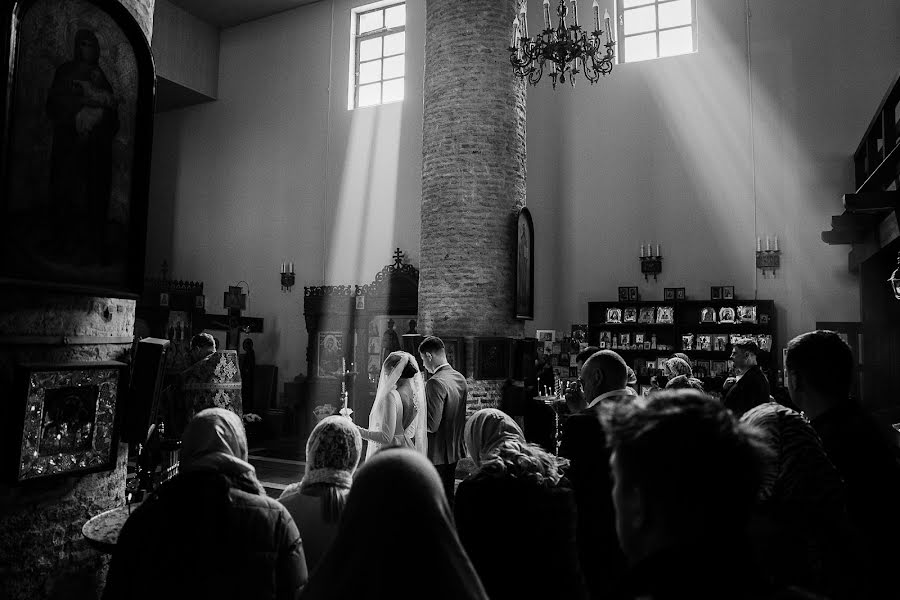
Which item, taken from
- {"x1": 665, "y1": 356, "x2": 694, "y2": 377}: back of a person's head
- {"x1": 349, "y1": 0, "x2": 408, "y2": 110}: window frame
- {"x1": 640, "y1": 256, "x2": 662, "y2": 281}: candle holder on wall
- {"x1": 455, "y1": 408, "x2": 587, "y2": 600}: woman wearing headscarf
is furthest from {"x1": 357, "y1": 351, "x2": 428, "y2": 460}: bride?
{"x1": 349, "y1": 0, "x2": 408, "y2": 110}: window frame

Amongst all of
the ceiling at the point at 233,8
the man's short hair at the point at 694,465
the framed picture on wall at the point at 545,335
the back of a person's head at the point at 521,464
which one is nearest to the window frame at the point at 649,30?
the framed picture on wall at the point at 545,335

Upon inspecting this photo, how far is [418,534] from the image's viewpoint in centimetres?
166

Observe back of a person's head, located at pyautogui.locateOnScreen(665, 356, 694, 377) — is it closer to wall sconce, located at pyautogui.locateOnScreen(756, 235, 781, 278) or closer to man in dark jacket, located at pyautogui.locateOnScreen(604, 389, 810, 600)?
wall sconce, located at pyautogui.locateOnScreen(756, 235, 781, 278)

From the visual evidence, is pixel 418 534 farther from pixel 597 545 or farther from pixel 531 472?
pixel 597 545

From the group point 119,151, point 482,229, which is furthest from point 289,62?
point 119,151

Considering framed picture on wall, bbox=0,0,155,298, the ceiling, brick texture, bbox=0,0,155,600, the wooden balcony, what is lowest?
brick texture, bbox=0,0,155,600

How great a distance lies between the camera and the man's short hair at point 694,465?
40.9 inches

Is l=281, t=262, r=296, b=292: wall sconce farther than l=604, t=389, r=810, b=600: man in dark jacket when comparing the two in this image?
Yes

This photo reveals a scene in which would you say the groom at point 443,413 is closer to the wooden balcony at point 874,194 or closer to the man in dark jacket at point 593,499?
the man in dark jacket at point 593,499

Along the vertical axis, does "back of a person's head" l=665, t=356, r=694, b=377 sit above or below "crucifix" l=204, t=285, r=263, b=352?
below

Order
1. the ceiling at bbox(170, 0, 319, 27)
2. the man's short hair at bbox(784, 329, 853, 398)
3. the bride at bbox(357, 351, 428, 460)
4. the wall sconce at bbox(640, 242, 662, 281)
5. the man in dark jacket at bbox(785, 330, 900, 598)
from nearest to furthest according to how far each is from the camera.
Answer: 1. the man in dark jacket at bbox(785, 330, 900, 598)
2. the man's short hair at bbox(784, 329, 853, 398)
3. the bride at bbox(357, 351, 428, 460)
4. the wall sconce at bbox(640, 242, 662, 281)
5. the ceiling at bbox(170, 0, 319, 27)

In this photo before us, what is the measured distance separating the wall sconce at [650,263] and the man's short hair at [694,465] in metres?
9.87

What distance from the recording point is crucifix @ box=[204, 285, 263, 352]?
13.0 metres

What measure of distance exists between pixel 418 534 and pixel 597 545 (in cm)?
161
